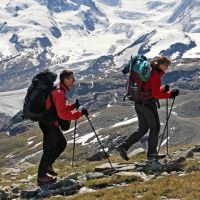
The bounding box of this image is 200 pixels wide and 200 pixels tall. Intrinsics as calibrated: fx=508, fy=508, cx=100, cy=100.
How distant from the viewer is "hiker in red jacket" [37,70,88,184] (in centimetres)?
1891

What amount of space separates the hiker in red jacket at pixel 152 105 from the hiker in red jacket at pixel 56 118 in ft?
10.5

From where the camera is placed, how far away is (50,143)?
65.0ft

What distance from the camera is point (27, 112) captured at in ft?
61.9

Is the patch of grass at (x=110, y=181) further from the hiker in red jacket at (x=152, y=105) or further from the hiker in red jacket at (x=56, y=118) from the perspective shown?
the hiker in red jacket at (x=152, y=105)

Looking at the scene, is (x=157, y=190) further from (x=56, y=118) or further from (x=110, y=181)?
(x=56, y=118)

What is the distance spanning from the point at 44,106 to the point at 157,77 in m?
Answer: 4.98

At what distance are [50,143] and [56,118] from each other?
3.42 ft

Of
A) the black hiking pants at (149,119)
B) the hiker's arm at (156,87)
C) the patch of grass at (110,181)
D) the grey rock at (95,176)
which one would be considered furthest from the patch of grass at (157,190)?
the hiker's arm at (156,87)

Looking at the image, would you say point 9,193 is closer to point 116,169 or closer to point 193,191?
point 116,169

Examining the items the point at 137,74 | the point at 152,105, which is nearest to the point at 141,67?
the point at 137,74

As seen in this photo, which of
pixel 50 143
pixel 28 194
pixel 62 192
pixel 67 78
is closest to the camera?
pixel 62 192

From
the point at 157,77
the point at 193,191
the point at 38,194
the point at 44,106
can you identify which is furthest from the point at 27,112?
the point at 193,191

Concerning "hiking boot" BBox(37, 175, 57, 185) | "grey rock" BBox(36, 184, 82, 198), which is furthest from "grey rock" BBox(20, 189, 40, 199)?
"hiking boot" BBox(37, 175, 57, 185)

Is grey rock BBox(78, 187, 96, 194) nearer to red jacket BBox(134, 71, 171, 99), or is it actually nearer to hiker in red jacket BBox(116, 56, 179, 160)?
hiker in red jacket BBox(116, 56, 179, 160)
